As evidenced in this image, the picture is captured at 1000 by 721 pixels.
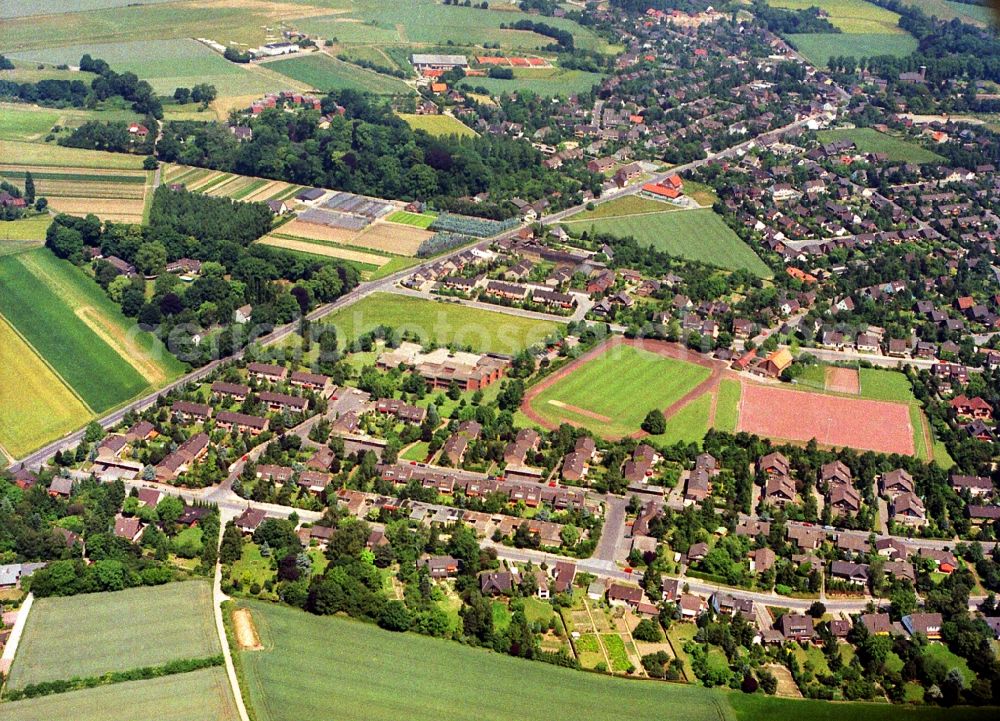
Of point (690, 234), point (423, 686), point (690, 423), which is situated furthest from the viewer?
point (690, 234)

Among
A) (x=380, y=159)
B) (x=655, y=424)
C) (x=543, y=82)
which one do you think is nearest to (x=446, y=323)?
(x=655, y=424)

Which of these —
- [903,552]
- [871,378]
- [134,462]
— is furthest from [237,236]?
[903,552]

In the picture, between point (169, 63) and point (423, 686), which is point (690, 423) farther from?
point (169, 63)

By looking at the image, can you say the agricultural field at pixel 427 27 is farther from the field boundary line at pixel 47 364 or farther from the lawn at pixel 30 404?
the lawn at pixel 30 404

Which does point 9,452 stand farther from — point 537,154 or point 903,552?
point 537,154

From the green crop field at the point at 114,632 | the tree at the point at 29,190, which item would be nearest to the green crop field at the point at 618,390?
the green crop field at the point at 114,632
